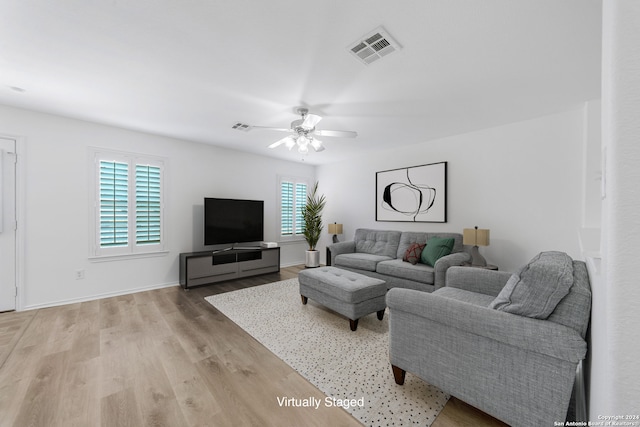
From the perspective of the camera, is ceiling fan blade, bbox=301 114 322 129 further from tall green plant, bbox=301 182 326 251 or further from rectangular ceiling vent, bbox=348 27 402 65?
tall green plant, bbox=301 182 326 251

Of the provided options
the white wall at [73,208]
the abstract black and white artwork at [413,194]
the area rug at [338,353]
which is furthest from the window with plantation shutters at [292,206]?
the area rug at [338,353]

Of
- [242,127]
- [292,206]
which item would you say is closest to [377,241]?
[292,206]

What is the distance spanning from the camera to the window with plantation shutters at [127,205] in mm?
3715

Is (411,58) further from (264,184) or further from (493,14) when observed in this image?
(264,184)

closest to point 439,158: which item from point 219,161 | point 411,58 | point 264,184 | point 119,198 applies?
point 411,58

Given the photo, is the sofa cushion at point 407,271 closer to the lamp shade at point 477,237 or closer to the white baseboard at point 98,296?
the lamp shade at point 477,237

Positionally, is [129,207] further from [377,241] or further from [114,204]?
[377,241]

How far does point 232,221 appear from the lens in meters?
4.86

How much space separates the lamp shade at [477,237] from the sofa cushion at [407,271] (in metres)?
0.66

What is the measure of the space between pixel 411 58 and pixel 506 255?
3.05 metres

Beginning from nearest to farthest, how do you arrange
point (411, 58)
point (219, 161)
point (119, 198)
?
1. point (411, 58)
2. point (119, 198)
3. point (219, 161)

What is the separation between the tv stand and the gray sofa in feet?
4.26

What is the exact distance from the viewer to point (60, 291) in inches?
134

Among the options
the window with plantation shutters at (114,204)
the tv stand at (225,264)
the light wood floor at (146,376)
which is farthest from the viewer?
the tv stand at (225,264)
